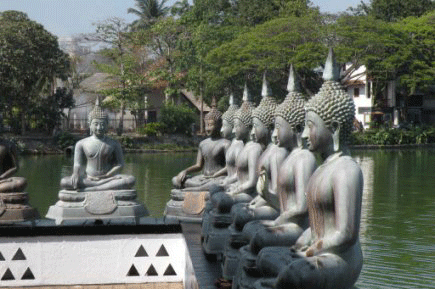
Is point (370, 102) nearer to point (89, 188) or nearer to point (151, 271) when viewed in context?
point (89, 188)

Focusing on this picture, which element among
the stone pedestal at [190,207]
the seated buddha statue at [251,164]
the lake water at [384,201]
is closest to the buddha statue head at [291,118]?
the seated buddha statue at [251,164]

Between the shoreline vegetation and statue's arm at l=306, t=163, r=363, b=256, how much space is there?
27569 mm

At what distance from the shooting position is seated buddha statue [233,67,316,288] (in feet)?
15.0

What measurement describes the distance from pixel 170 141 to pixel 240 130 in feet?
104

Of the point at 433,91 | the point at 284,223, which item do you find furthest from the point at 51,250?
the point at 433,91

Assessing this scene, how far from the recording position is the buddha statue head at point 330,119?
4.08 meters

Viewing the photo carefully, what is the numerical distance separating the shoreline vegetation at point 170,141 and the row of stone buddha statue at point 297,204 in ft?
81.2

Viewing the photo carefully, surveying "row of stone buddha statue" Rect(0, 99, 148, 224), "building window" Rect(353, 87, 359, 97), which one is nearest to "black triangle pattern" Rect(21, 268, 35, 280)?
"row of stone buddha statue" Rect(0, 99, 148, 224)

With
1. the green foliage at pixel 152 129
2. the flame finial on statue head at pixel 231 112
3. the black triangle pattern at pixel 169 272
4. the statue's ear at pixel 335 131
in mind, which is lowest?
the black triangle pattern at pixel 169 272

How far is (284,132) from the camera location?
214 inches

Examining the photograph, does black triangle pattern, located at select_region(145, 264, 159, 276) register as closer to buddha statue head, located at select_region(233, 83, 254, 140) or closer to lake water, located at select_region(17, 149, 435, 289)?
buddha statue head, located at select_region(233, 83, 254, 140)

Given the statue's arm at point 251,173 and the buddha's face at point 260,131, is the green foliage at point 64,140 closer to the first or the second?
the statue's arm at point 251,173

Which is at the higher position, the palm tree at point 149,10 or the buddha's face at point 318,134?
the palm tree at point 149,10

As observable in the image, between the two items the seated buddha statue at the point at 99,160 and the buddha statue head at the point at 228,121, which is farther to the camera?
the seated buddha statue at the point at 99,160
